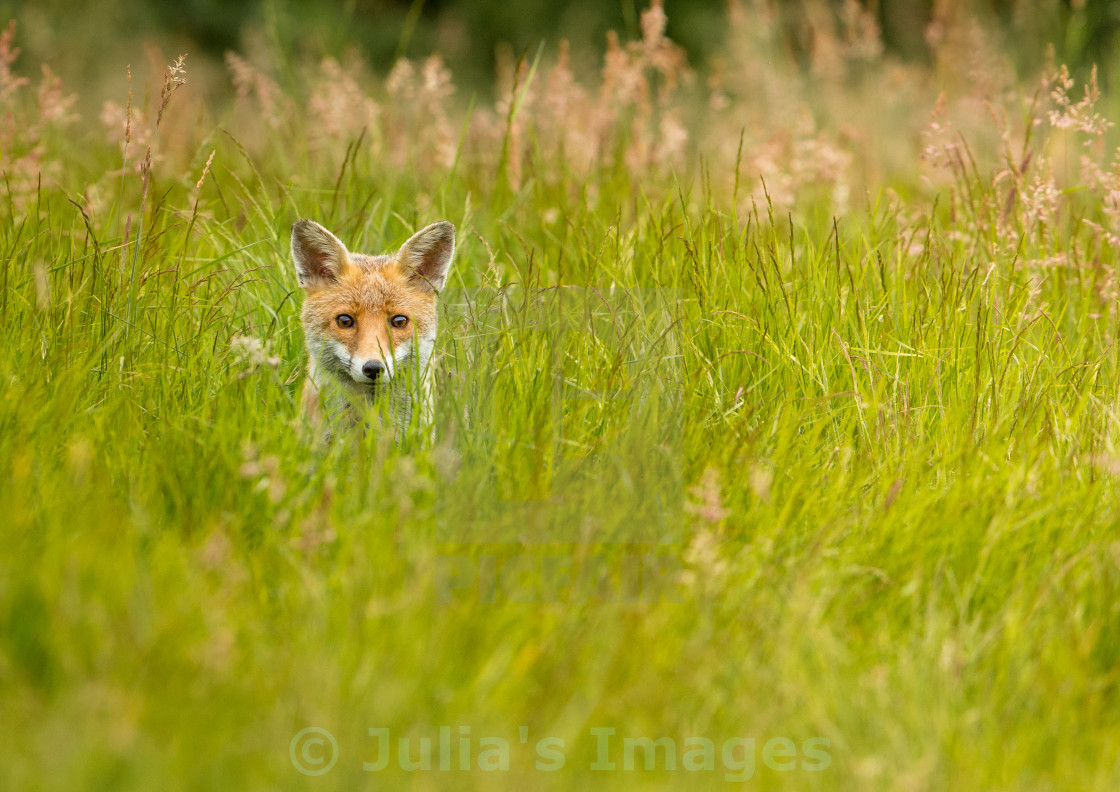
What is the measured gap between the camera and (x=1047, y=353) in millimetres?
3535

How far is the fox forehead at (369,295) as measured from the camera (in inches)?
142

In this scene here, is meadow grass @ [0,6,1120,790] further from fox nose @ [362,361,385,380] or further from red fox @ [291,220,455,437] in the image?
fox nose @ [362,361,385,380]

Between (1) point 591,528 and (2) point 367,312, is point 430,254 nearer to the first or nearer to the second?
(2) point 367,312

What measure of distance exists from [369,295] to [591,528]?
1.55 metres

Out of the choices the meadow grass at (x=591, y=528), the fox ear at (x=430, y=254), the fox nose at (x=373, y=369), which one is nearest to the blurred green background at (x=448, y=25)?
the fox ear at (x=430, y=254)

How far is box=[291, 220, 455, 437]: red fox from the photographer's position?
338 centimetres

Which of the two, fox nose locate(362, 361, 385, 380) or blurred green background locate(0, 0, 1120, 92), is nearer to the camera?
fox nose locate(362, 361, 385, 380)

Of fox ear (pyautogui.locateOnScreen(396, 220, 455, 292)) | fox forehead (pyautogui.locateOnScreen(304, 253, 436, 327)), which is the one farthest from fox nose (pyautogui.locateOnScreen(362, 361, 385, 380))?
fox ear (pyautogui.locateOnScreen(396, 220, 455, 292))

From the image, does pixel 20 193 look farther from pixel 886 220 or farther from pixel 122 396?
pixel 886 220

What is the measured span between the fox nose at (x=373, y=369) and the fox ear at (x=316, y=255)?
523 millimetres

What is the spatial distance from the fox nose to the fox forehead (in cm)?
29

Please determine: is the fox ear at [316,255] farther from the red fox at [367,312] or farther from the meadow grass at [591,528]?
the meadow grass at [591,528]

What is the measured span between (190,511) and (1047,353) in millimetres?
2823

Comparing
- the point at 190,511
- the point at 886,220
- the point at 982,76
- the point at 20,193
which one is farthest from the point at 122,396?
the point at 982,76
